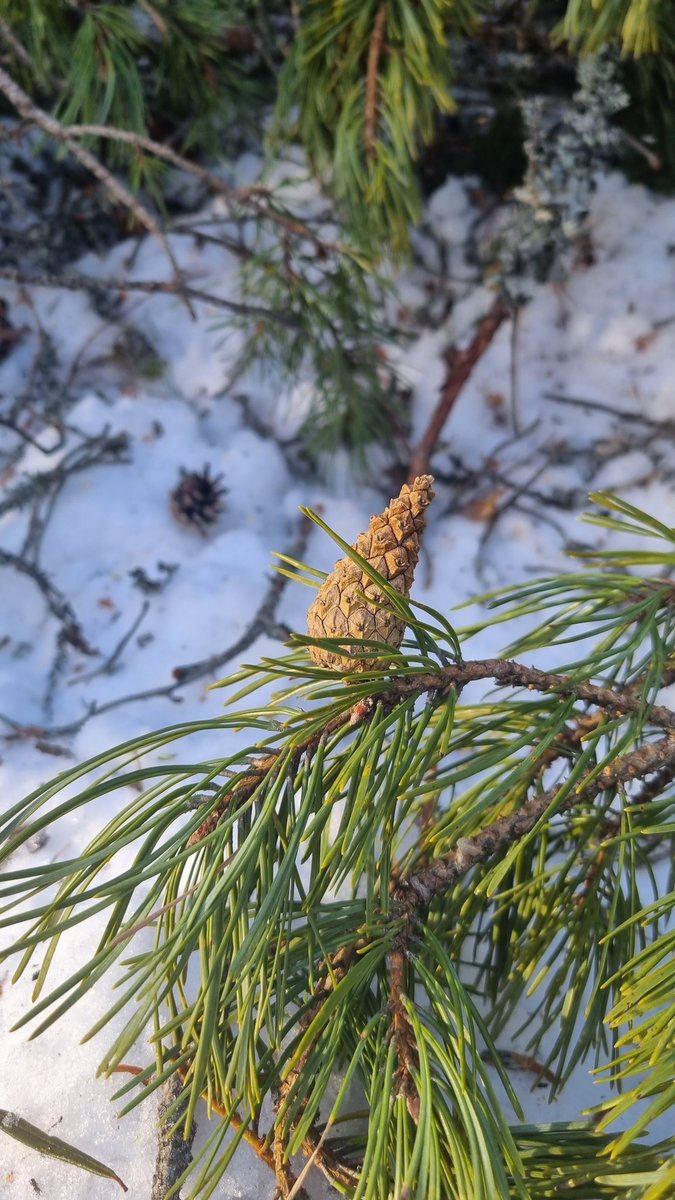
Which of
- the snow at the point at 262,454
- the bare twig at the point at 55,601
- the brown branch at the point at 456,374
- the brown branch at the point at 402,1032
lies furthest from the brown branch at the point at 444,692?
the brown branch at the point at 456,374

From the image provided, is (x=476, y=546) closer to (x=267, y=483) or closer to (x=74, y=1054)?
(x=267, y=483)

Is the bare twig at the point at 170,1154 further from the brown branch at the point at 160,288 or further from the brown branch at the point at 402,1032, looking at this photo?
the brown branch at the point at 160,288

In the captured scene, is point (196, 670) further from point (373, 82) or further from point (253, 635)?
point (373, 82)

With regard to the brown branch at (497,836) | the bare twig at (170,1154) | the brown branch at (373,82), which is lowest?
the bare twig at (170,1154)

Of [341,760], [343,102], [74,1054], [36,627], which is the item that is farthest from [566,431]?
[74,1054]

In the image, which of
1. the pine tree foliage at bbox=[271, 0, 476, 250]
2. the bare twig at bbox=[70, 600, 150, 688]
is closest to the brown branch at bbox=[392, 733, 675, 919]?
the bare twig at bbox=[70, 600, 150, 688]

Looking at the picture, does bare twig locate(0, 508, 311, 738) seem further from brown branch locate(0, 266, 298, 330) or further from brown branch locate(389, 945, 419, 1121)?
brown branch locate(389, 945, 419, 1121)
